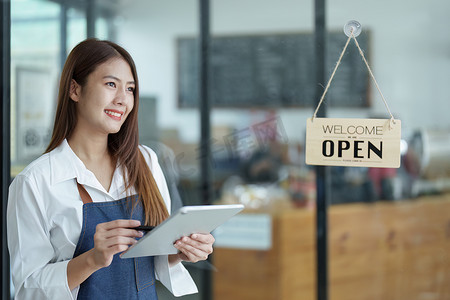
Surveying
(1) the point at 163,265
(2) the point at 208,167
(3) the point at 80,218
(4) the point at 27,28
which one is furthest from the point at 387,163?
(4) the point at 27,28

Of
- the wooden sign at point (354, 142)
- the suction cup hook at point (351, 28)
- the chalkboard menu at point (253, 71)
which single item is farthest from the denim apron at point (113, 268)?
the chalkboard menu at point (253, 71)

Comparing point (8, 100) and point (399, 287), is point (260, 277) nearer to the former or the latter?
point (399, 287)

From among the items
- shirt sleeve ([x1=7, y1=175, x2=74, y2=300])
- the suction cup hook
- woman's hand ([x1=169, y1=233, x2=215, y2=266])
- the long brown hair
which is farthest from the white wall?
shirt sleeve ([x1=7, y1=175, x2=74, y2=300])

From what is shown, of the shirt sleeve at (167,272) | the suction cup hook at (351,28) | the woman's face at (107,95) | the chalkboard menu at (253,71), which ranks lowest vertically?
the shirt sleeve at (167,272)

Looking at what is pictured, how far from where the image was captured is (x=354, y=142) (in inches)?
46.1

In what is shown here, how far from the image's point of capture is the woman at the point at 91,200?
1.10 metres

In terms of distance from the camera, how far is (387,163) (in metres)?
1.17

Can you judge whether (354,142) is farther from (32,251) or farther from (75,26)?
(75,26)

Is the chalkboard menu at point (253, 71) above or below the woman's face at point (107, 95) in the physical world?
above

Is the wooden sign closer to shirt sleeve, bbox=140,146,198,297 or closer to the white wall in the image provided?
shirt sleeve, bbox=140,146,198,297

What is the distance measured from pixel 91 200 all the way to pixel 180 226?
0.28 meters

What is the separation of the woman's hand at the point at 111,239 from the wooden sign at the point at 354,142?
1.43 ft

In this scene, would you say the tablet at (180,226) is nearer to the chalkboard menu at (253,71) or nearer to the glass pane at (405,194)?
the glass pane at (405,194)

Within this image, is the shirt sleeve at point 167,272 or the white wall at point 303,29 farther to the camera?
the white wall at point 303,29
